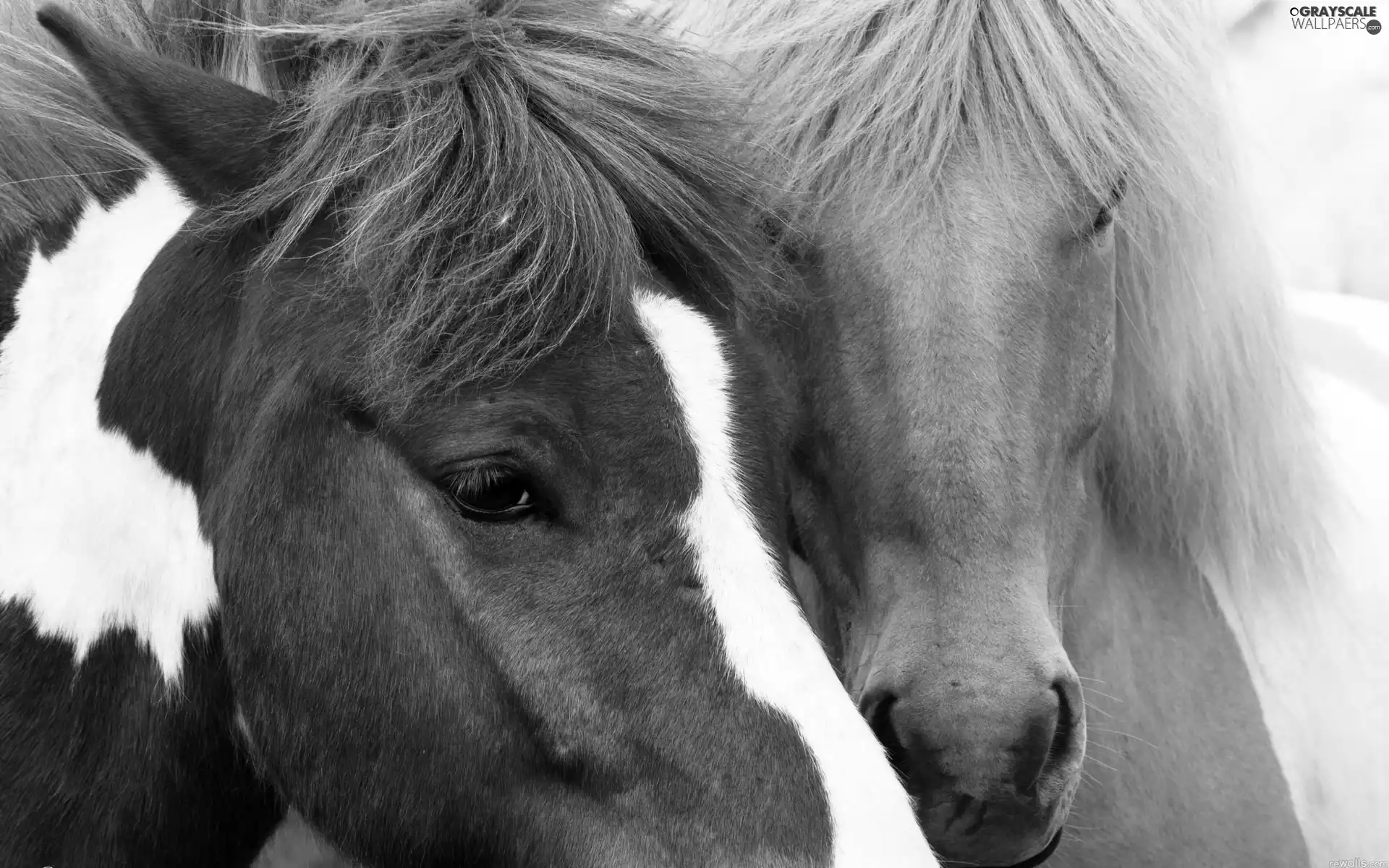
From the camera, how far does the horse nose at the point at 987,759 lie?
1634mm

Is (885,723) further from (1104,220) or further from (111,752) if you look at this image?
(111,752)

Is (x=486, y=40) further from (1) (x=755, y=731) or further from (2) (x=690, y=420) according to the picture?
(1) (x=755, y=731)

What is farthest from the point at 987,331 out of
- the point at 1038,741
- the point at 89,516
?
the point at 89,516

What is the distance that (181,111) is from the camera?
146 centimetres

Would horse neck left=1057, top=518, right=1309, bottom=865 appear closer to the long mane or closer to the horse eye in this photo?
the horse eye

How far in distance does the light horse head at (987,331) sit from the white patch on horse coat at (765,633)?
0.36 m

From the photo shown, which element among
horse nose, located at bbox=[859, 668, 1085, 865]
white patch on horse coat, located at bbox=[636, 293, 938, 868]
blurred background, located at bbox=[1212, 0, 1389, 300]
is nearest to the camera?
white patch on horse coat, located at bbox=[636, 293, 938, 868]

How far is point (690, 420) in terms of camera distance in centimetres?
141

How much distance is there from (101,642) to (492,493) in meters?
0.60

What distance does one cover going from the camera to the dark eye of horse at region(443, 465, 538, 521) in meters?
1.38

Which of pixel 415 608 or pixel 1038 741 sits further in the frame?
pixel 1038 741

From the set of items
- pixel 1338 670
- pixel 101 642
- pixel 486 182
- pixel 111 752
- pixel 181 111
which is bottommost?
pixel 1338 670

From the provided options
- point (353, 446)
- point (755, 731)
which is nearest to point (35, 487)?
point (353, 446)

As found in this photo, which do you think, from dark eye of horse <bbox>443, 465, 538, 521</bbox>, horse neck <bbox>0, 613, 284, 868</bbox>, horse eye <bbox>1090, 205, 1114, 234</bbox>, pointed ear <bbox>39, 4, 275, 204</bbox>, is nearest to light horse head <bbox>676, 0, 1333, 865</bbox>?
horse eye <bbox>1090, 205, 1114, 234</bbox>
